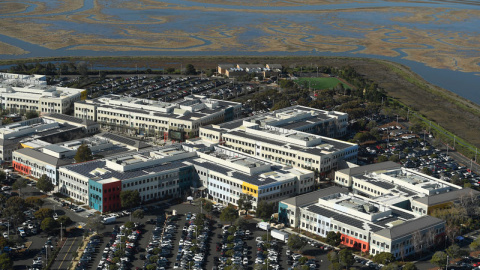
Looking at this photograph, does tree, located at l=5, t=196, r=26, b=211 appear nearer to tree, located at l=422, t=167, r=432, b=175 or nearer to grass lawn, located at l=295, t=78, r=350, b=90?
tree, located at l=422, t=167, r=432, b=175

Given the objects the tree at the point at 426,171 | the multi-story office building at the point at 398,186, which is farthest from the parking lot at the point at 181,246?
the tree at the point at 426,171

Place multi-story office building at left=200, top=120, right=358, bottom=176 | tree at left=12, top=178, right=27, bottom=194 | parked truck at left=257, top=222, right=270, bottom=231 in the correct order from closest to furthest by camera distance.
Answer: parked truck at left=257, top=222, right=270, bottom=231
tree at left=12, top=178, right=27, bottom=194
multi-story office building at left=200, top=120, right=358, bottom=176

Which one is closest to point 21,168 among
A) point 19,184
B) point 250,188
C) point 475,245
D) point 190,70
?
point 19,184

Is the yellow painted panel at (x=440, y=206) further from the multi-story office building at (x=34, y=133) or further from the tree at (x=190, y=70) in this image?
the tree at (x=190, y=70)

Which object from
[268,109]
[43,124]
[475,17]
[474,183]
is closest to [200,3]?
[475,17]

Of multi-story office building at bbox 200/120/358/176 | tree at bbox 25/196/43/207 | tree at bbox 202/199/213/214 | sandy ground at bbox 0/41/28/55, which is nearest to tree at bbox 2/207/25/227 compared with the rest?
tree at bbox 25/196/43/207

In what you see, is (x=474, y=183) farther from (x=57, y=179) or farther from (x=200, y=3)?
(x=200, y=3)
